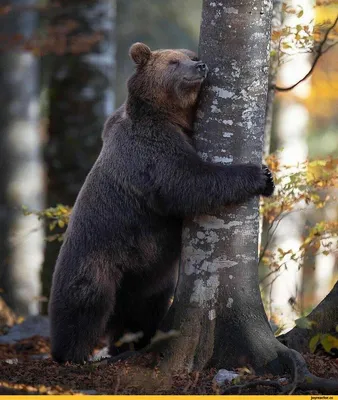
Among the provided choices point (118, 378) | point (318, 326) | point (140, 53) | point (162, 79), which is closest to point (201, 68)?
point (162, 79)

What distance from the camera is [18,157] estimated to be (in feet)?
37.9

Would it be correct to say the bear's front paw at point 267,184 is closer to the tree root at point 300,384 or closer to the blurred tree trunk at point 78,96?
the tree root at point 300,384

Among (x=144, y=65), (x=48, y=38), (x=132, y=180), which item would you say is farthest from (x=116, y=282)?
(x=48, y=38)

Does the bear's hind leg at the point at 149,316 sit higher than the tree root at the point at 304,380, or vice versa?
the tree root at the point at 304,380

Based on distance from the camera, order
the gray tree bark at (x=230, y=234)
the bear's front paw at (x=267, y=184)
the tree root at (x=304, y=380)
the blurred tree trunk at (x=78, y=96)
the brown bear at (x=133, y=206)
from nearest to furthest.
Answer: the tree root at (x=304, y=380), the gray tree bark at (x=230, y=234), the bear's front paw at (x=267, y=184), the brown bear at (x=133, y=206), the blurred tree trunk at (x=78, y=96)

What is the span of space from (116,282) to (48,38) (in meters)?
6.20

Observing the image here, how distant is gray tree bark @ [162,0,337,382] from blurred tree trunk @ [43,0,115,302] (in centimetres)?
518

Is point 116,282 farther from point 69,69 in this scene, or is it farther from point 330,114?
point 330,114

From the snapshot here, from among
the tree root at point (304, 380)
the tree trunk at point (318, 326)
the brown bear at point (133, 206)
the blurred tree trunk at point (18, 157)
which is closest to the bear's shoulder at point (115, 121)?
the brown bear at point (133, 206)

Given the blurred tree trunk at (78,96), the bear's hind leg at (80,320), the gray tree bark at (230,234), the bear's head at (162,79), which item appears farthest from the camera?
the blurred tree trunk at (78,96)

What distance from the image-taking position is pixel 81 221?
5.52 meters

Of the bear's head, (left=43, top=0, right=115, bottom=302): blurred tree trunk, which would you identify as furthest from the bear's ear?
(left=43, top=0, right=115, bottom=302): blurred tree trunk

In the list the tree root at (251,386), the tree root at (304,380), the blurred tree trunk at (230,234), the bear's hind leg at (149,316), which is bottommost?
the bear's hind leg at (149,316)

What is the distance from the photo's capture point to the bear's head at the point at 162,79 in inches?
206
